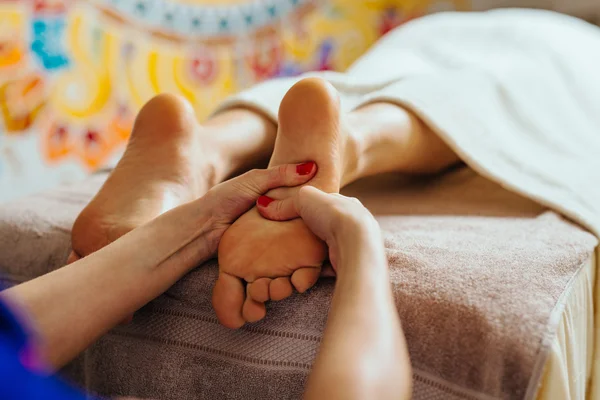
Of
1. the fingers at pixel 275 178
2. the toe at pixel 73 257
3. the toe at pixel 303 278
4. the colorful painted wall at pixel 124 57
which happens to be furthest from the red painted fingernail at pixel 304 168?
the colorful painted wall at pixel 124 57

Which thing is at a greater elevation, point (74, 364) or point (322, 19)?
point (322, 19)

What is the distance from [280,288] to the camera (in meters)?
0.66

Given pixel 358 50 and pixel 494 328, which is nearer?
pixel 494 328

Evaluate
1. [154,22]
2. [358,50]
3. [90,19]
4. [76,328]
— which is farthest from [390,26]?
[76,328]

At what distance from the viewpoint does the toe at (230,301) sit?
2.18ft

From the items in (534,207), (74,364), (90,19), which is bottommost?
(74,364)

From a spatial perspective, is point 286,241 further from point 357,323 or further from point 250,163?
point 250,163

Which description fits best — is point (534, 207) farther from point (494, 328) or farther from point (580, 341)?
point (494, 328)

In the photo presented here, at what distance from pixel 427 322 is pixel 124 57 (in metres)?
1.49

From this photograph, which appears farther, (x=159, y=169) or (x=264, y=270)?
(x=159, y=169)

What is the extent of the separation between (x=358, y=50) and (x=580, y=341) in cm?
170

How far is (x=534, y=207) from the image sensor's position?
0.98 m

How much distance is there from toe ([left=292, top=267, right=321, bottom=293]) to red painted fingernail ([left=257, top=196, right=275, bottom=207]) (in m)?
0.09

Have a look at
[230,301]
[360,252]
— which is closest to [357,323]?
[360,252]
